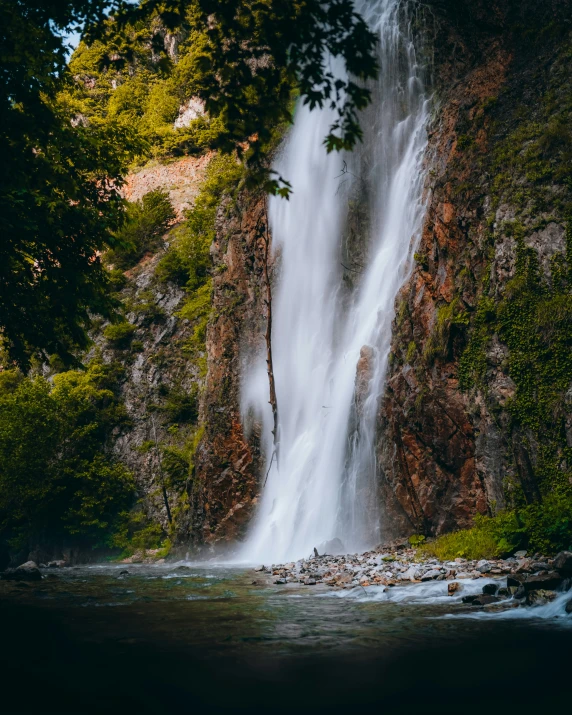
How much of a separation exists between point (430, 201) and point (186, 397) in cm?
1992

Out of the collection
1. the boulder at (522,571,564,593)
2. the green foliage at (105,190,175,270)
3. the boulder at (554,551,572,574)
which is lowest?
the boulder at (522,571,564,593)

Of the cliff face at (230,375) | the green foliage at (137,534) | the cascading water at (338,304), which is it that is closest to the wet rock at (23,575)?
the cascading water at (338,304)

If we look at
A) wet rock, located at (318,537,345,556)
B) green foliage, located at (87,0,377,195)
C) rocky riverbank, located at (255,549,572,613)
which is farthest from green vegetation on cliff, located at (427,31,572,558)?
green foliage, located at (87,0,377,195)

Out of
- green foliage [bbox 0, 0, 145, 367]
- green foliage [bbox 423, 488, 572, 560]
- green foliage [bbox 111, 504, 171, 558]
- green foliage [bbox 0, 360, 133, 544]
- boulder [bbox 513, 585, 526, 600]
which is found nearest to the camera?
green foliage [bbox 0, 0, 145, 367]

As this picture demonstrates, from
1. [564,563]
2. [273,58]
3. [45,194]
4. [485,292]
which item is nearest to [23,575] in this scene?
[45,194]

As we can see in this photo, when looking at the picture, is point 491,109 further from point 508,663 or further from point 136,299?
point 136,299

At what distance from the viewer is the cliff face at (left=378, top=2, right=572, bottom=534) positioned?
1273cm

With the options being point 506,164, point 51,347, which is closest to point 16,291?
point 51,347

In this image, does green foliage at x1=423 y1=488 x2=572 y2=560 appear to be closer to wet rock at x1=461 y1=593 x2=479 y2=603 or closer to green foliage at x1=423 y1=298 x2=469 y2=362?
wet rock at x1=461 y1=593 x2=479 y2=603

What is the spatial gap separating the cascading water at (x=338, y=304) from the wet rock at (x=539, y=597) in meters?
9.61

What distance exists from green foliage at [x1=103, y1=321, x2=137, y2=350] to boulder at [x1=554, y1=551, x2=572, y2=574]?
32892mm

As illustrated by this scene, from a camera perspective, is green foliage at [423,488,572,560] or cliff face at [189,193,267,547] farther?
cliff face at [189,193,267,547]

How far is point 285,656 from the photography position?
4.77 meters

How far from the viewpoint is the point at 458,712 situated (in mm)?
3352
